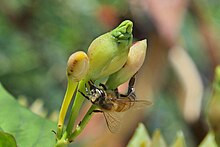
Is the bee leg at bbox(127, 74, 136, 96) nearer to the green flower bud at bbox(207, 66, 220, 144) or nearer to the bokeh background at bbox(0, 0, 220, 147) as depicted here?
the green flower bud at bbox(207, 66, 220, 144)

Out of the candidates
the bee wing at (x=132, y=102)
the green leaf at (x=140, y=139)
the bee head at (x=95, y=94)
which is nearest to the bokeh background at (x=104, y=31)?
the green leaf at (x=140, y=139)

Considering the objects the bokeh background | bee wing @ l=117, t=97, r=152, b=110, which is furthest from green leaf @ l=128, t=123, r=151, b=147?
the bokeh background

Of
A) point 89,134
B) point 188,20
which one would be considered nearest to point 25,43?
point 188,20

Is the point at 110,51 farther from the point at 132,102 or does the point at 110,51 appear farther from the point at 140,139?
the point at 140,139

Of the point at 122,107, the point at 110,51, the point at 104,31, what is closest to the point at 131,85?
the point at 122,107

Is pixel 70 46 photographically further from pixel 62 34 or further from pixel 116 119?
pixel 116 119

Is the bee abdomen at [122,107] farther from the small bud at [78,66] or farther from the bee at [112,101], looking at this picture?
the small bud at [78,66]
